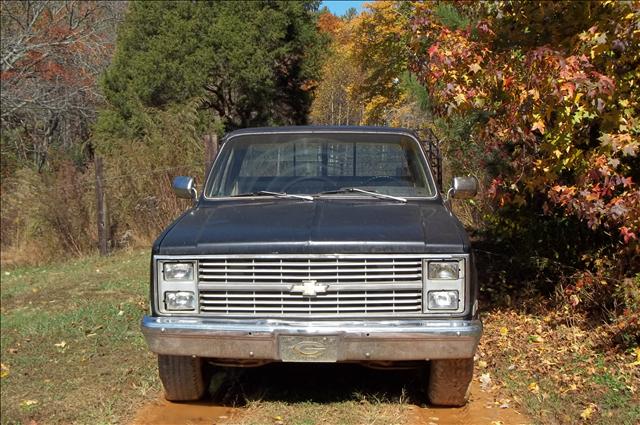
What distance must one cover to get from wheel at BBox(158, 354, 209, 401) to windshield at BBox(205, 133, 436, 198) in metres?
1.26

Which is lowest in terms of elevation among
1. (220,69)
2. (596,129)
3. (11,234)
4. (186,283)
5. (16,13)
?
(11,234)

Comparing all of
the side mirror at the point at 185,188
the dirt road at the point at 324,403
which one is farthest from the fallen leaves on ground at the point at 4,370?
the side mirror at the point at 185,188

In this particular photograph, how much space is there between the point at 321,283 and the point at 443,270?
0.70 metres

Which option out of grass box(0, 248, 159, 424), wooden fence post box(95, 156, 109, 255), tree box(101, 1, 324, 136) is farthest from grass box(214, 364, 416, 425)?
tree box(101, 1, 324, 136)

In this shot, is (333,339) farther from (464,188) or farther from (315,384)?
(464,188)

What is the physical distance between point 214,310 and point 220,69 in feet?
63.0

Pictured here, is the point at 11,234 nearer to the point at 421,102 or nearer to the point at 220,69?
the point at 421,102

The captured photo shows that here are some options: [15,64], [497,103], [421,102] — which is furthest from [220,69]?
[497,103]

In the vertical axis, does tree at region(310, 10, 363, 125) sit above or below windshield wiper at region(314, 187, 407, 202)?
above

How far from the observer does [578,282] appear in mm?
6156

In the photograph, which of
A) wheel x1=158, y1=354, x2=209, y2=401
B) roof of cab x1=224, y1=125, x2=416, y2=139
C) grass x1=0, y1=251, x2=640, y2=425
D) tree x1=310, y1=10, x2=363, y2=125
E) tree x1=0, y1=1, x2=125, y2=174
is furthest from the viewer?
tree x1=310, y1=10, x2=363, y2=125

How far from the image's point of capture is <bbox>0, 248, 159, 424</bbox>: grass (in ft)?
15.8

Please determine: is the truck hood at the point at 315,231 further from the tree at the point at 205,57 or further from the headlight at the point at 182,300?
the tree at the point at 205,57

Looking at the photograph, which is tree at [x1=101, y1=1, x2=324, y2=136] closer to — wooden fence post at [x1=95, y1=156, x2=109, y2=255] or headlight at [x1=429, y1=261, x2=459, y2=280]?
wooden fence post at [x1=95, y1=156, x2=109, y2=255]
